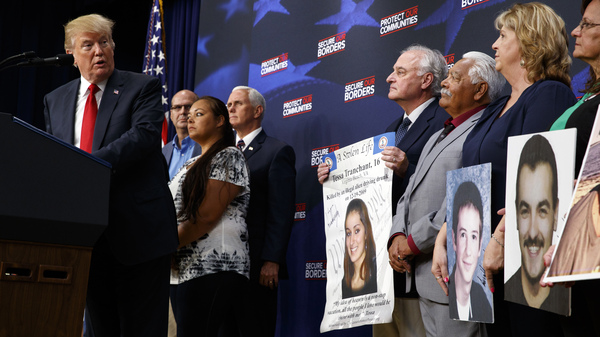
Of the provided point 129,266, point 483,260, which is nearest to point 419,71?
point 483,260

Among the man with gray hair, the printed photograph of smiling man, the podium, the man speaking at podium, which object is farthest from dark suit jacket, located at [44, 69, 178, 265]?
the printed photograph of smiling man

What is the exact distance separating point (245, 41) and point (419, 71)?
307 cm

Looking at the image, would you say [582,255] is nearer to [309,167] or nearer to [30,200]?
[30,200]

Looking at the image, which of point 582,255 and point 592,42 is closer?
point 582,255

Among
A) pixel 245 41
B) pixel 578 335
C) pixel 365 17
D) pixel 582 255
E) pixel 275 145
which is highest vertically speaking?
pixel 245 41

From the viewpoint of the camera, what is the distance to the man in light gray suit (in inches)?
110

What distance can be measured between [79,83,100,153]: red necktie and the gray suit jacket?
1.41 meters

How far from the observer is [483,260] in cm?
223

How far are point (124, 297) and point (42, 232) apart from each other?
0.72 metres

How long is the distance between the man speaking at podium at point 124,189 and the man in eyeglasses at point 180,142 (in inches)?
85.9

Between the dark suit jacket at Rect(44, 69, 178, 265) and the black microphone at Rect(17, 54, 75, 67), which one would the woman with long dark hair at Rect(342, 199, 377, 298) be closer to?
the dark suit jacket at Rect(44, 69, 178, 265)

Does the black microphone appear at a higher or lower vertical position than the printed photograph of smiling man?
higher

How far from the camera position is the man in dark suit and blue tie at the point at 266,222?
414 centimetres

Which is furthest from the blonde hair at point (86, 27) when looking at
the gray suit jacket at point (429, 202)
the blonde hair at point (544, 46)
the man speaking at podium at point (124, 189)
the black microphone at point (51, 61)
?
the blonde hair at point (544, 46)
